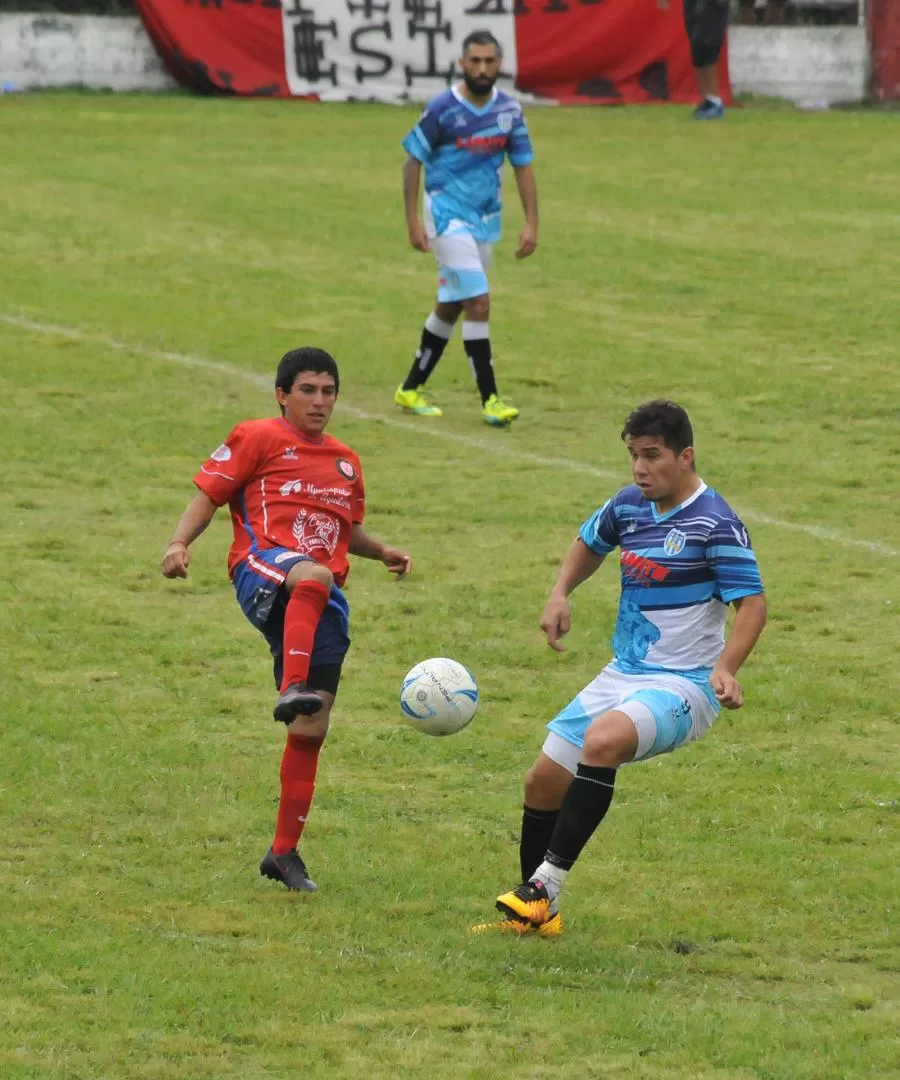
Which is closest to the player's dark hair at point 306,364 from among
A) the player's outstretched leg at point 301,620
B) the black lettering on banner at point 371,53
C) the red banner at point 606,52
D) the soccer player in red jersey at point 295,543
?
the soccer player in red jersey at point 295,543

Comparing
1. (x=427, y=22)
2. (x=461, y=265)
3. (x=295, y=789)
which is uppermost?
(x=427, y=22)

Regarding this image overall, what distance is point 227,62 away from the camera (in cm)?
2914

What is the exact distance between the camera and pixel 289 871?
22.9ft

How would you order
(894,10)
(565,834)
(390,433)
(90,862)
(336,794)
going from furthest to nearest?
(894,10) → (390,433) → (336,794) → (90,862) → (565,834)

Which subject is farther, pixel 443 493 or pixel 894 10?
pixel 894 10

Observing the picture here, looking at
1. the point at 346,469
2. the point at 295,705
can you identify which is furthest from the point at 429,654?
the point at 295,705

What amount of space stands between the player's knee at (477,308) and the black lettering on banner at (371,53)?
1524cm

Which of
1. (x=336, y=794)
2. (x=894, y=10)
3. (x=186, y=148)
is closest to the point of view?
(x=336, y=794)

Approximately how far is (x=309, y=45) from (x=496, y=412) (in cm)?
1568

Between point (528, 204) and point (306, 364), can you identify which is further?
point (528, 204)

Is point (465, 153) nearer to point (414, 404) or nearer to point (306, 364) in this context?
point (414, 404)

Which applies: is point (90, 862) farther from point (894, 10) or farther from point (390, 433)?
point (894, 10)

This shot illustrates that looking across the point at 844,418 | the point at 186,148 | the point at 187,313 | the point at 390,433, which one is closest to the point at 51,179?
the point at 186,148

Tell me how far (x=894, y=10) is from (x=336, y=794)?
23.3 metres
